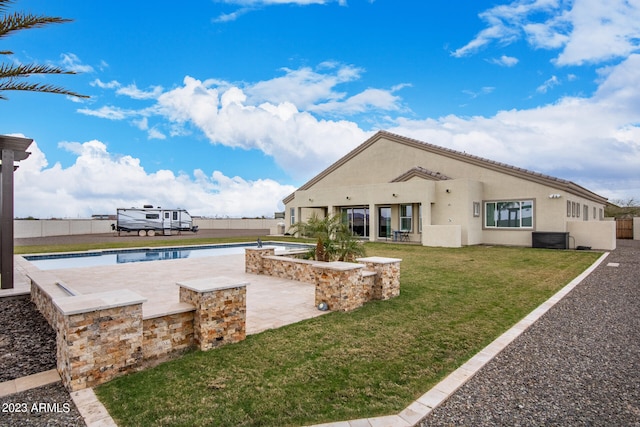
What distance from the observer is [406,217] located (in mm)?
24234

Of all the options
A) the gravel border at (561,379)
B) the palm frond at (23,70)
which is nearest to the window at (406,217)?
the gravel border at (561,379)

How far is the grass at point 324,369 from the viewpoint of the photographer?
3340 millimetres

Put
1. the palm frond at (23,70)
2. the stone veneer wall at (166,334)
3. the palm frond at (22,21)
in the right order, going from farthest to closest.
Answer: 1. the palm frond at (23,70)
2. the stone veneer wall at (166,334)
3. the palm frond at (22,21)

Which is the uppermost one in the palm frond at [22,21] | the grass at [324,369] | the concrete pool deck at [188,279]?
the palm frond at [22,21]

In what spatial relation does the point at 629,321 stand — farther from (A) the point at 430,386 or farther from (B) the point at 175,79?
(B) the point at 175,79

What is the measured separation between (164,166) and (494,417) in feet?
76.1

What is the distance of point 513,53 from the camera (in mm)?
18906

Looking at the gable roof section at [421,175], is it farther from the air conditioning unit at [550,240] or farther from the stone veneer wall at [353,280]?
the stone veneer wall at [353,280]

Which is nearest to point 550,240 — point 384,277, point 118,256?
point 384,277

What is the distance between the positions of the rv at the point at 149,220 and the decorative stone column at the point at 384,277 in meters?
31.4

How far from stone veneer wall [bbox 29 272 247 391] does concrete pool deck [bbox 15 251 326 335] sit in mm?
242

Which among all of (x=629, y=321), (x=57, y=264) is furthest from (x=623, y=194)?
(x=57, y=264)

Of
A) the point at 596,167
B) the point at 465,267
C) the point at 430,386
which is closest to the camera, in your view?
the point at 430,386

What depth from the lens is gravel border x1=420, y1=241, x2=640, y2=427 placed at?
3340mm
